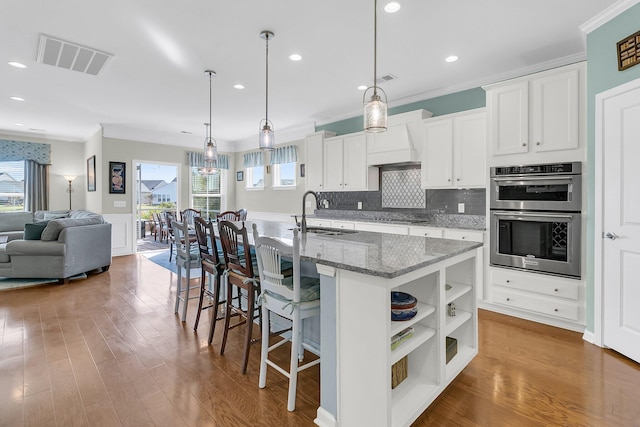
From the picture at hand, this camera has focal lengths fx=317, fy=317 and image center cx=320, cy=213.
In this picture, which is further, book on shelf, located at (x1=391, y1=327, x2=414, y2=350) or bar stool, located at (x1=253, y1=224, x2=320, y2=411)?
bar stool, located at (x1=253, y1=224, x2=320, y2=411)

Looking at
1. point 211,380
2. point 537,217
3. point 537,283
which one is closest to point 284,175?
point 537,217

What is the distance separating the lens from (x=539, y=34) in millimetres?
2846

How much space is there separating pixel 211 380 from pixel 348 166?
3.70 m

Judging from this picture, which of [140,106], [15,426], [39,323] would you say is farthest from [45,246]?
[15,426]

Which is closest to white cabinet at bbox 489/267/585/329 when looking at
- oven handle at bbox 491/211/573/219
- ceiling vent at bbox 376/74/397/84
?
oven handle at bbox 491/211/573/219

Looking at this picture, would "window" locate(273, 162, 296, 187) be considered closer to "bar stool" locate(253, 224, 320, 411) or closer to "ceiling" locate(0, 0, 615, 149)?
"ceiling" locate(0, 0, 615, 149)

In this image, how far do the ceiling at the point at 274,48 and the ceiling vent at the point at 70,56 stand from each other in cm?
8

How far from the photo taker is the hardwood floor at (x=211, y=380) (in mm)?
1787

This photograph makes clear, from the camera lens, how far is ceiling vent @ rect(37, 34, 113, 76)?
3.01m

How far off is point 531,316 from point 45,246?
6092 millimetres

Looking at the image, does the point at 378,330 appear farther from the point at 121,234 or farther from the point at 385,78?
the point at 121,234

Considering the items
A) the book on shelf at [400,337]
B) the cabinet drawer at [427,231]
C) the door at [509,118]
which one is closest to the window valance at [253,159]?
the cabinet drawer at [427,231]

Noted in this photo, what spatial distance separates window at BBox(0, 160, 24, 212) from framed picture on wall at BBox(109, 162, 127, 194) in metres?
2.70

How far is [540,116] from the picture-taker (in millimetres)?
3010
